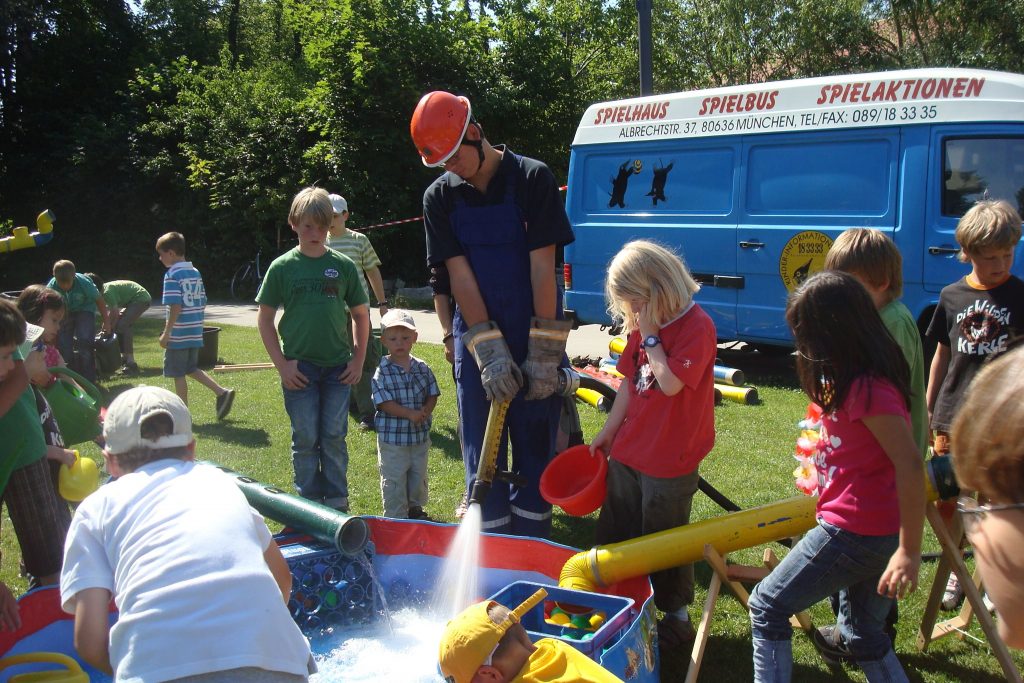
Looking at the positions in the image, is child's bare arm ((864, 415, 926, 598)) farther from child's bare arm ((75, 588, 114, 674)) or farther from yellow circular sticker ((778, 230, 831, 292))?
yellow circular sticker ((778, 230, 831, 292))

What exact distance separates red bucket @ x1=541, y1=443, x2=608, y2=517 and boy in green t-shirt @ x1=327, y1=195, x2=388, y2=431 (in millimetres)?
3573

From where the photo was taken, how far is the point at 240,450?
7.51 m

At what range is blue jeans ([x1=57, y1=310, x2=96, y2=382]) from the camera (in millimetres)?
9953

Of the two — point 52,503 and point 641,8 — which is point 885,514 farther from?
point 641,8

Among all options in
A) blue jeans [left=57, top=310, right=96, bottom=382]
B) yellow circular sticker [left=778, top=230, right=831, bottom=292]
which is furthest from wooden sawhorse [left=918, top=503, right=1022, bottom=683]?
blue jeans [left=57, top=310, right=96, bottom=382]

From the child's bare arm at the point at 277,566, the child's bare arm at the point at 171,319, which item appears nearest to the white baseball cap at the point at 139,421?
the child's bare arm at the point at 277,566

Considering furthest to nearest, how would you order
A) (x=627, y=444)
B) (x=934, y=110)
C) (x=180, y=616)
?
(x=934, y=110) < (x=627, y=444) < (x=180, y=616)

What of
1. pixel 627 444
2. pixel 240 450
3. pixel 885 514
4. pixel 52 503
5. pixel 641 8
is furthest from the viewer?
pixel 641 8

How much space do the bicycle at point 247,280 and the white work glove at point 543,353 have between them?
62.2 feet

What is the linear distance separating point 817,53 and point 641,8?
55.9 ft

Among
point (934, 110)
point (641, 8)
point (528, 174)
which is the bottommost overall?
point (528, 174)

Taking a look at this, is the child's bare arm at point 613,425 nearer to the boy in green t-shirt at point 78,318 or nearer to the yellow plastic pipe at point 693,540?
the yellow plastic pipe at point 693,540

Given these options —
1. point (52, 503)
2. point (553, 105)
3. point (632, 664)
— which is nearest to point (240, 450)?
point (52, 503)

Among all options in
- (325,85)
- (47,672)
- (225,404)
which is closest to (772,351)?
(225,404)
